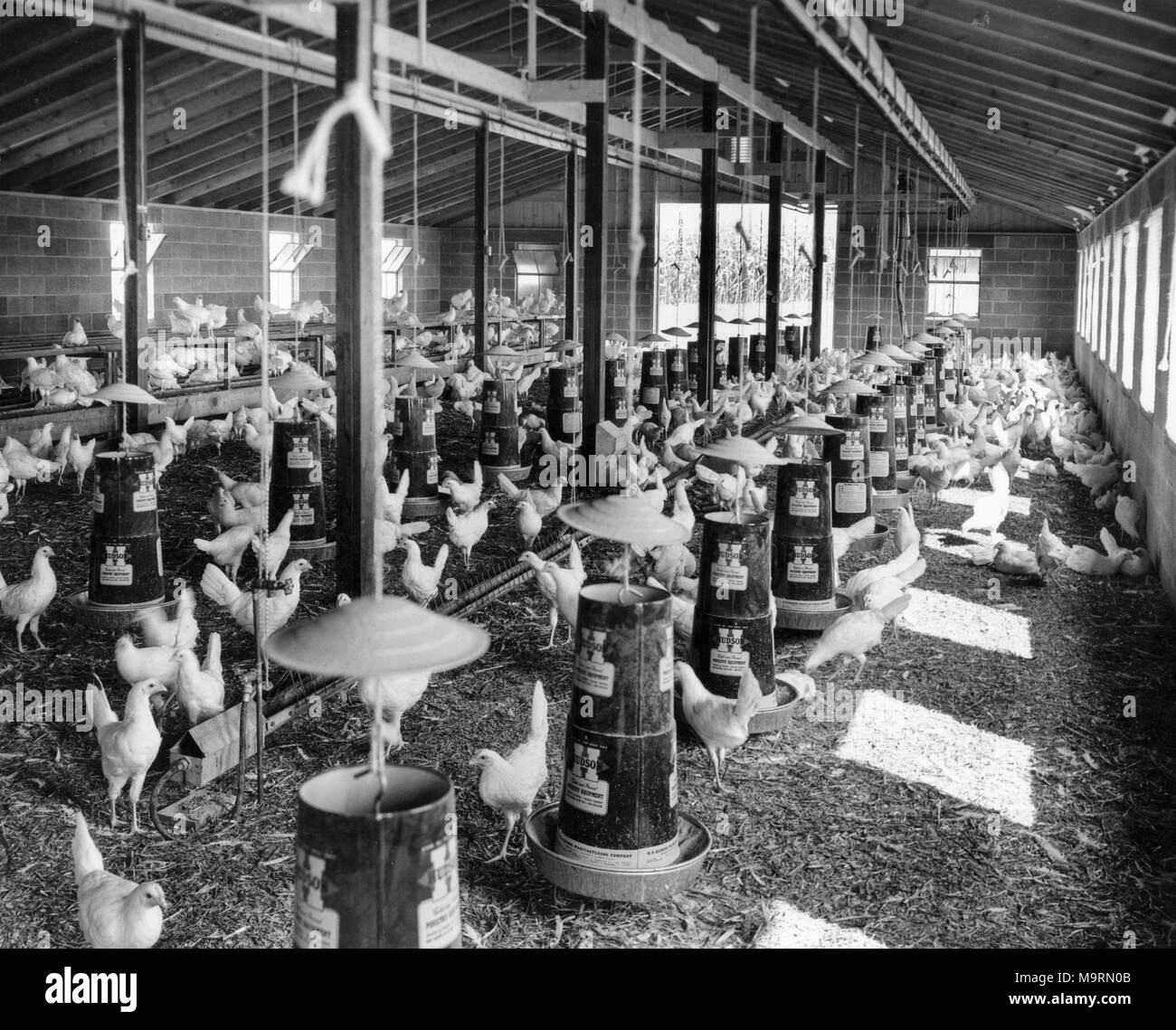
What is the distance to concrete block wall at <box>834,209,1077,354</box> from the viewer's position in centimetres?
2352

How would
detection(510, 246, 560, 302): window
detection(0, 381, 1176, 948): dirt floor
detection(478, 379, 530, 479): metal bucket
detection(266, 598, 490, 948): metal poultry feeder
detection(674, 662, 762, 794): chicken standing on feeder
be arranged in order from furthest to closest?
detection(510, 246, 560, 302): window < detection(478, 379, 530, 479): metal bucket < detection(674, 662, 762, 794): chicken standing on feeder < detection(0, 381, 1176, 948): dirt floor < detection(266, 598, 490, 948): metal poultry feeder

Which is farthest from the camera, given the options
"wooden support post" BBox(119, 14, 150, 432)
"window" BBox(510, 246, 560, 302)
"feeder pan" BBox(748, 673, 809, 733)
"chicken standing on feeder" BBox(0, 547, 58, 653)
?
"window" BBox(510, 246, 560, 302)

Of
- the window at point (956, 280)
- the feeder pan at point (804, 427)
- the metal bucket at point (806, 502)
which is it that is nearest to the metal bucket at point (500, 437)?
the feeder pan at point (804, 427)

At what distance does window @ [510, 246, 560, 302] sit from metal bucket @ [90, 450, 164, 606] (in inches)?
790

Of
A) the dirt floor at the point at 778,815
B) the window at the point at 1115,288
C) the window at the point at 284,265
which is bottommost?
the dirt floor at the point at 778,815

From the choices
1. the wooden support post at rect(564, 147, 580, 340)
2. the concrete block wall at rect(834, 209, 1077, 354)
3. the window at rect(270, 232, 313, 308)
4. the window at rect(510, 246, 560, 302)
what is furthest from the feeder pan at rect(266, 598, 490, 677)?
the window at rect(510, 246, 560, 302)

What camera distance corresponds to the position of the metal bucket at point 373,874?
7.35 feet

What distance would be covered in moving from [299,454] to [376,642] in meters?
5.33

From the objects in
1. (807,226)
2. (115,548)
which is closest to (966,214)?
(807,226)

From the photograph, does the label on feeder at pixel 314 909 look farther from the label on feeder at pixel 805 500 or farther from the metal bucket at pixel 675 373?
the metal bucket at pixel 675 373

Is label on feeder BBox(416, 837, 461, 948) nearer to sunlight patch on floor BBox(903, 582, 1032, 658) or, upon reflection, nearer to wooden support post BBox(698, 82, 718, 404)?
sunlight patch on floor BBox(903, 582, 1032, 658)

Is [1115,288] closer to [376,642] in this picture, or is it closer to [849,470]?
[849,470]

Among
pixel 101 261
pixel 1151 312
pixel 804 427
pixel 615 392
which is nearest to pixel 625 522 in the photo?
pixel 804 427

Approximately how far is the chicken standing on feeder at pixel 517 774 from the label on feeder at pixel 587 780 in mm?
217
